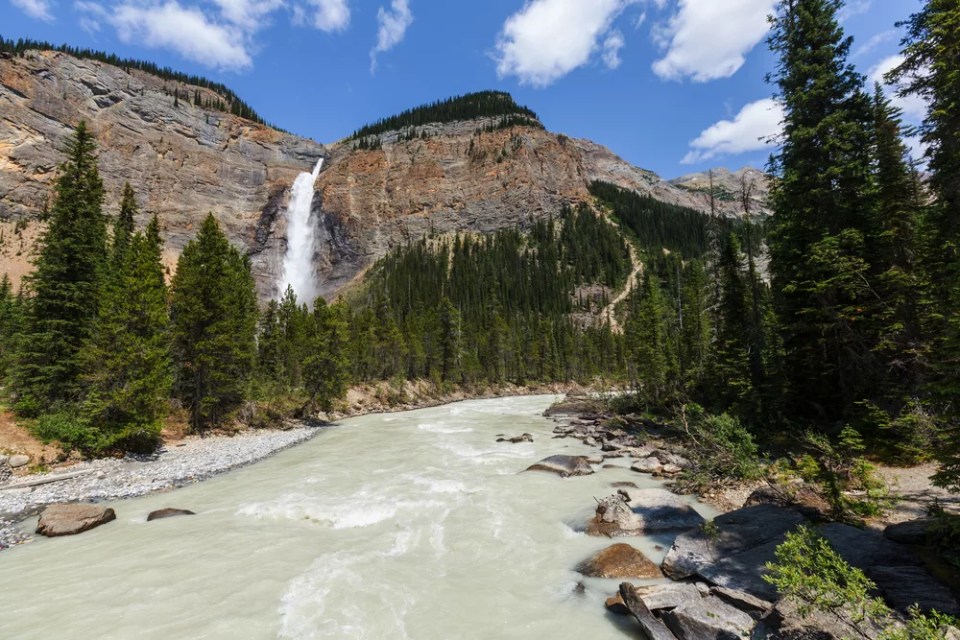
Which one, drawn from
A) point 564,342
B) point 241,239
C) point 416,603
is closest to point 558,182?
point 564,342

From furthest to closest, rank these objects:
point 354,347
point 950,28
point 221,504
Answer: point 354,347 < point 221,504 < point 950,28

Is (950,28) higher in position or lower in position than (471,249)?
lower

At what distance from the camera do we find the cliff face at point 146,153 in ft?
313

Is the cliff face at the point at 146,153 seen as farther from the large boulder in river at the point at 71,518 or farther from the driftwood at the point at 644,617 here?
the driftwood at the point at 644,617

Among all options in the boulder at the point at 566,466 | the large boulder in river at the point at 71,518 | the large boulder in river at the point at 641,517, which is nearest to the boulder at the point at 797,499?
the large boulder in river at the point at 641,517

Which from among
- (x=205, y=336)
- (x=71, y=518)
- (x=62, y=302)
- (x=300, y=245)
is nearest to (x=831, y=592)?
(x=71, y=518)

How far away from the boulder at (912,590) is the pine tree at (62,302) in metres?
27.1

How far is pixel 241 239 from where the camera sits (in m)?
126

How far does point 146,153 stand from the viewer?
11662 cm

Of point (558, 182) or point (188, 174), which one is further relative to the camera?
point (558, 182)

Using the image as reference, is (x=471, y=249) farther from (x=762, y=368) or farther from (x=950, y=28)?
(x=950, y=28)

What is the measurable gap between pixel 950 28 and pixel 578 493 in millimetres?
13891

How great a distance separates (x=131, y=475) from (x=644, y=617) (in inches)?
723

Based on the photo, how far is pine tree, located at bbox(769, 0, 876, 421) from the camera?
552 inches
